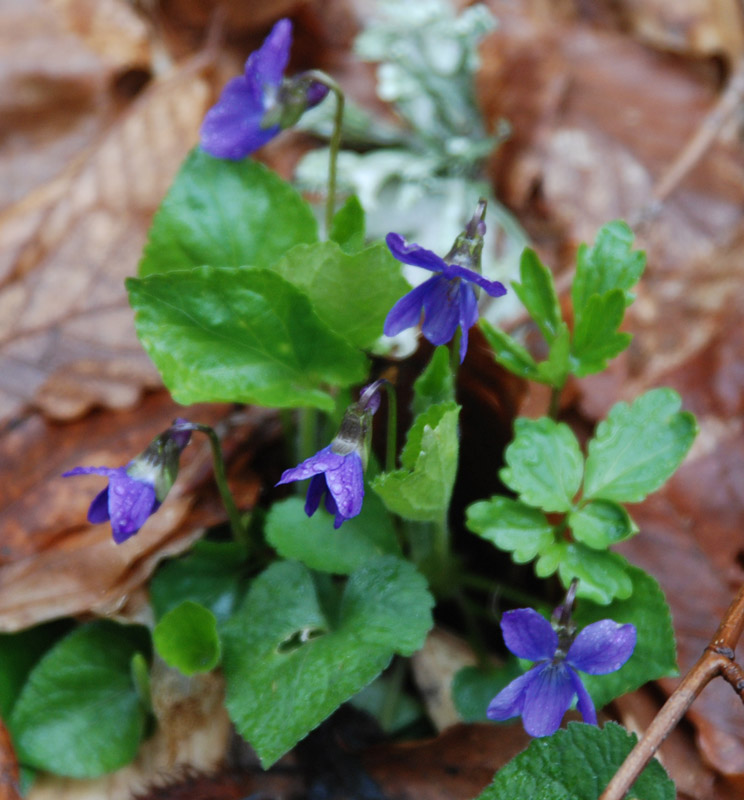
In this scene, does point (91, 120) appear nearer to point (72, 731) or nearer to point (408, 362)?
point (408, 362)

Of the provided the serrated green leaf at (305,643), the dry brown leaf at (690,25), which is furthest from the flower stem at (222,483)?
the dry brown leaf at (690,25)

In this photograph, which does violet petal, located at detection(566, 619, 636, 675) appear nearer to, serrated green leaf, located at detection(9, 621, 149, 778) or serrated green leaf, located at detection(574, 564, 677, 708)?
serrated green leaf, located at detection(574, 564, 677, 708)

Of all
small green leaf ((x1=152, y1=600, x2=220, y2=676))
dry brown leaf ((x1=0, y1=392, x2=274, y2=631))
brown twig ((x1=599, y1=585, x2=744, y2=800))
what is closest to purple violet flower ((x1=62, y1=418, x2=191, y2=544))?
small green leaf ((x1=152, y1=600, x2=220, y2=676))

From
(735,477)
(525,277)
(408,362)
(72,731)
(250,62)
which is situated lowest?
(735,477)

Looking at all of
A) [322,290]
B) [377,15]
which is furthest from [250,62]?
[377,15]

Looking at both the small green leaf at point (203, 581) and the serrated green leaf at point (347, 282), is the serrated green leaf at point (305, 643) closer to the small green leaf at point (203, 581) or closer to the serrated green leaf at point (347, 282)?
the small green leaf at point (203, 581)
